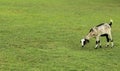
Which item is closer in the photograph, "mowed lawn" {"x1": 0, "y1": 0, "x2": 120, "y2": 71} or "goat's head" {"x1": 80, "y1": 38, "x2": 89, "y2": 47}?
"mowed lawn" {"x1": 0, "y1": 0, "x2": 120, "y2": 71}

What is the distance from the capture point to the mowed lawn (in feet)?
44.0

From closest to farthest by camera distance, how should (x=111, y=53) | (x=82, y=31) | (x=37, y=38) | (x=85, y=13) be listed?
(x=111, y=53)
(x=37, y=38)
(x=82, y=31)
(x=85, y=13)

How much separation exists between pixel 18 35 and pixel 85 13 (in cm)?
1113

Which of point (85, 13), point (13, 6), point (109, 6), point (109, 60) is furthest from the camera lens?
point (109, 6)

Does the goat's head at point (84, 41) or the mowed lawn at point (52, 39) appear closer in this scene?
the mowed lawn at point (52, 39)

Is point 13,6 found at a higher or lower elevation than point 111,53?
higher

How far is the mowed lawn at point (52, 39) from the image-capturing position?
13.4 m

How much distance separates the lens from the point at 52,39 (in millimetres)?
18094

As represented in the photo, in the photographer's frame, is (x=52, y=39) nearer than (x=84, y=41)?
No

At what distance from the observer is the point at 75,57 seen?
1444 centimetres

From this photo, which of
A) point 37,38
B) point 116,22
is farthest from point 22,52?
point 116,22

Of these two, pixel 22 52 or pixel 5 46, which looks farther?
pixel 5 46

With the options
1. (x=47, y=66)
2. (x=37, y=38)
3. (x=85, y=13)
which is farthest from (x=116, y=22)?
(x=47, y=66)

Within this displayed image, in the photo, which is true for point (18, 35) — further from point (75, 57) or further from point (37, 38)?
point (75, 57)
